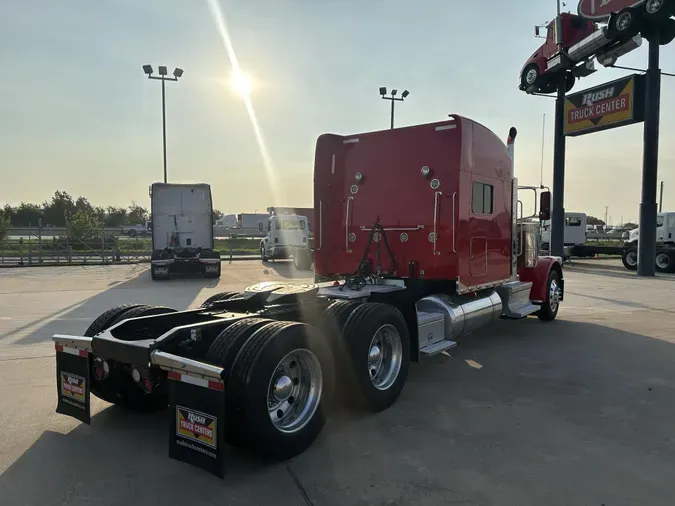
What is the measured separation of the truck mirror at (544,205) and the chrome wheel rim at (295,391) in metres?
5.92

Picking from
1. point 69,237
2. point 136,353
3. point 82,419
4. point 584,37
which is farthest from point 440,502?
point 69,237

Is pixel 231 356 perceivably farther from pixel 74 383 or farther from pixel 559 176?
pixel 559 176

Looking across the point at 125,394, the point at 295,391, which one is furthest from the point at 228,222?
the point at 295,391

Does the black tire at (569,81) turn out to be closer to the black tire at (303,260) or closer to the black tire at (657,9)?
the black tire at (657,9)

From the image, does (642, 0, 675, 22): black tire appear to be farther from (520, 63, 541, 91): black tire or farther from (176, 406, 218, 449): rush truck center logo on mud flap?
(176, 406, 218, 449): rush truck center logo on mud flap

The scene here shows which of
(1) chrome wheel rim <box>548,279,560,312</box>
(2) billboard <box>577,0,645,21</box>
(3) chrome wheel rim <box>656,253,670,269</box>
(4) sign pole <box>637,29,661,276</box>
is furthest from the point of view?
(3) chrome wheel rim <box>656,253,670,269</box>

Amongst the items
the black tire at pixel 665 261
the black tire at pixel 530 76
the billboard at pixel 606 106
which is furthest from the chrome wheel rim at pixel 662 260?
the black tire at pixel 530 76

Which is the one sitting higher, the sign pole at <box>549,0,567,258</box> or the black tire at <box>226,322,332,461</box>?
the sign pole at <box>549,0,567,258</box>

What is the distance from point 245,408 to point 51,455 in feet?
5.53

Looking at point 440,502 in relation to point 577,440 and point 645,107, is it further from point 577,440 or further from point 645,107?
point 645,107

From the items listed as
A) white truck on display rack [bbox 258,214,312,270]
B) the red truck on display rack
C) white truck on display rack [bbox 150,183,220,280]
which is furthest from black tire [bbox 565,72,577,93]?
white truck on display rack [bbox 150,183,220,280]

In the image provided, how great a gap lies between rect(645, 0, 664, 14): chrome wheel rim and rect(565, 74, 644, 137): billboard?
2.70 metres

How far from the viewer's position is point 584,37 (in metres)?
21.4

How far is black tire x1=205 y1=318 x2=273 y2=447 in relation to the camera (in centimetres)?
345
